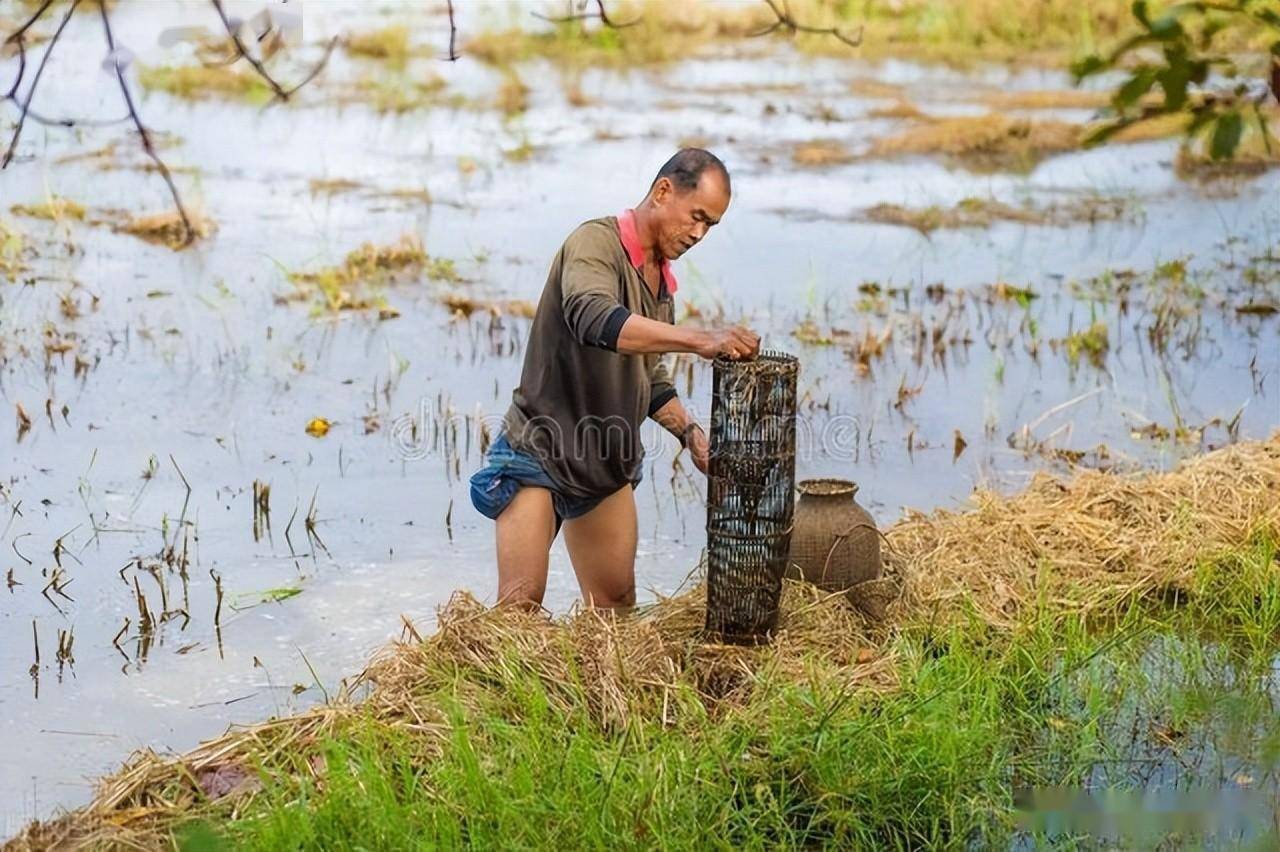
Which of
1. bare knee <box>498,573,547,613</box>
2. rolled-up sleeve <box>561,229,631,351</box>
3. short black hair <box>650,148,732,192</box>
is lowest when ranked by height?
bare knee <box>498,573,547,613</box>

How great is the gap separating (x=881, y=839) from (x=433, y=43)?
1610cm

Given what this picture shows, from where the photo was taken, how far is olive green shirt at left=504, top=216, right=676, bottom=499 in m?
4.76

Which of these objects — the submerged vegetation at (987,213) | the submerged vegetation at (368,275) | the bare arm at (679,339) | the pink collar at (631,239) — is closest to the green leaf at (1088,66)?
the bare arm at (679,339)

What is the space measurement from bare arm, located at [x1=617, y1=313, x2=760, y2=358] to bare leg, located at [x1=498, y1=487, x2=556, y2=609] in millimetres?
600

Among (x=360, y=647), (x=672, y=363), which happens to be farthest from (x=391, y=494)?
(x=672, y=363)

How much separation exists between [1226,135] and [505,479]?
10.5 ft

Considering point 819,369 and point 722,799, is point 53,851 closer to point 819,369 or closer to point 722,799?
point 722,799

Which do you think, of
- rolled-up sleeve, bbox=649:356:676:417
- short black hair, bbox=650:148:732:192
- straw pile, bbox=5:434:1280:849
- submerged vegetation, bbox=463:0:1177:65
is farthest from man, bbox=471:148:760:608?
submerged vegetation, bbox=463:0:1177:65

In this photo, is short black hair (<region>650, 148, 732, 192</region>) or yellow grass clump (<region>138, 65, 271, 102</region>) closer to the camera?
short black hair (<region>650, 148, 732, 192</region>)

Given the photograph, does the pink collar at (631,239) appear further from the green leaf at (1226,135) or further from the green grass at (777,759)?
the green leaf at (1226,135)

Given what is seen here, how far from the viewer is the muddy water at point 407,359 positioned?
18.4 feet

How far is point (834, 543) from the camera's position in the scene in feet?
16.9

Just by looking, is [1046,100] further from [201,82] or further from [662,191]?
[662,191]

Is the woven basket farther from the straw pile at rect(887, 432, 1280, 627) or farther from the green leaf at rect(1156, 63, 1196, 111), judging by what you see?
the green leaf at rect(1156, 63, 1196, 111)
